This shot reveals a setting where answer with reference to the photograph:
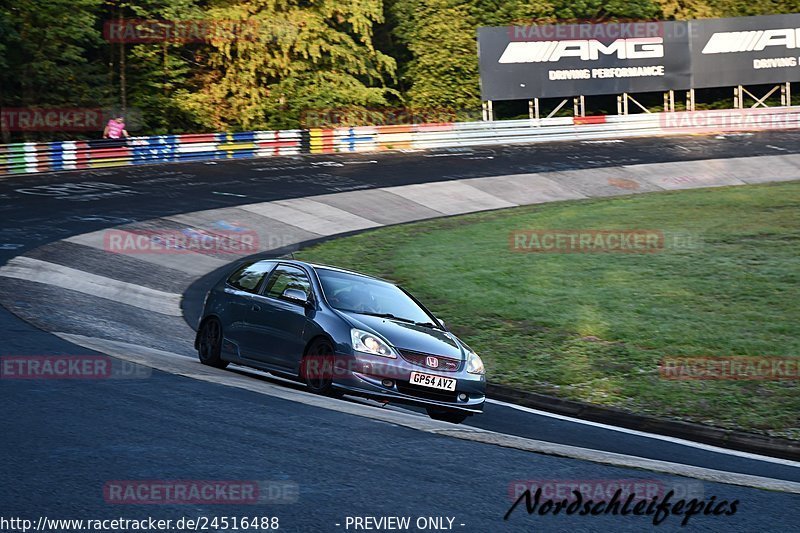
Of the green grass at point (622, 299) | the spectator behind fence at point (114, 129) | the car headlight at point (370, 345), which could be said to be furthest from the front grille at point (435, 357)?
the spectator behind fence at point (114, 129)

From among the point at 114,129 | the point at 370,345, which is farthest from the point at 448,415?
the point at 114,129

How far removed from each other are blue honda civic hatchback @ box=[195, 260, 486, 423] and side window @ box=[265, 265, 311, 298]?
0.01 metres

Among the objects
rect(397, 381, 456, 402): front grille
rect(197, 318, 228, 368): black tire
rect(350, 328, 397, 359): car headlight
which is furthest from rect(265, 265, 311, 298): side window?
rect(397, 381, 456, 402): front grille

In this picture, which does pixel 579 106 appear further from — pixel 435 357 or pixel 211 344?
pixel 435 357

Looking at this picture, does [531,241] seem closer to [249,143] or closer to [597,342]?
[597,342]

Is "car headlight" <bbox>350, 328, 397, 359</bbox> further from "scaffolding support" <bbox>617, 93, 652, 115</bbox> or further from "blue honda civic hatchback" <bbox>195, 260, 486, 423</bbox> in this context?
"scaffolding support" <bbox>617, 93, 652, 115</bbox>

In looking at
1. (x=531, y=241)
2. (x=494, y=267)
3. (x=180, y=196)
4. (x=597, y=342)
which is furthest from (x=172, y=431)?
(x=180, y=196)

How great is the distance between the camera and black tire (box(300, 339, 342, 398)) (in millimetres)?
10375

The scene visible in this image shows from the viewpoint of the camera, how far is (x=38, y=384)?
941 cm

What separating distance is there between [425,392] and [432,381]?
13 cm

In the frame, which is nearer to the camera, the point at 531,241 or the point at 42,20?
the point at 531,241

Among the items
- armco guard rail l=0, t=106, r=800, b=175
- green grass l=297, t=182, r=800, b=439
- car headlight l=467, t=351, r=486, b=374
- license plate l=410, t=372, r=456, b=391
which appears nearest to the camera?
license plate l=410, t=372, r=456, b=391

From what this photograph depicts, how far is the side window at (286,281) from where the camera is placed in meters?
11.4

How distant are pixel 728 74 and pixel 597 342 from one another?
1576 inches
